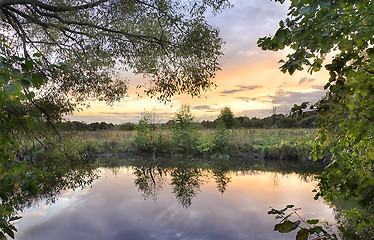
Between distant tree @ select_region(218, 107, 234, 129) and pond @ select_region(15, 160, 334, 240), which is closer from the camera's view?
pond @ select_region(15, 160, 334, 240)

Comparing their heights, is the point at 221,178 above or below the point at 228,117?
below

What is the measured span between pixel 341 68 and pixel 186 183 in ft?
30.1

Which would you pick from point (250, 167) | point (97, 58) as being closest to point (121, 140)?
point (250, 167)

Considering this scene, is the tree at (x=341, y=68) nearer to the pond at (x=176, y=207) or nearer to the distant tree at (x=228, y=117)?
the pond at (x=176, y=207)

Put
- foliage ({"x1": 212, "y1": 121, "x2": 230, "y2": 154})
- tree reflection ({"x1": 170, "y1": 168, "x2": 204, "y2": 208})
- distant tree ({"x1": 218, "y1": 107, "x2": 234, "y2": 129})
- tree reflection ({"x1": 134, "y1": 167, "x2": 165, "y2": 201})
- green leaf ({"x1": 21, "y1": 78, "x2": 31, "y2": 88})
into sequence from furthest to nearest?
distant tree ({"x1": 218, "y1": 107, "x2": 234, "y2": 129}) → foliage ({"x1": 212, "y1": 121, "x2": 230, "y2": 154}) → tree reflection ({"x1": 134, "y1": 167, "x2": 165, "y2": 201}) → tree reflection ({"x1": 170, "y1": 168, "x2": 204, "y2": 208}) → green leaf ({"x1": 21, "y1": 78, "x2": 31, "y2": 88})

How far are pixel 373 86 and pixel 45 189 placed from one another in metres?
9.95

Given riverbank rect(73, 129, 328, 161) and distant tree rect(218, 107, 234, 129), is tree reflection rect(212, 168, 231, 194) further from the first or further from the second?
distant tree rect(218, 107, 234, 129)

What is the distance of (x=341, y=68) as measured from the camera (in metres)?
1.73

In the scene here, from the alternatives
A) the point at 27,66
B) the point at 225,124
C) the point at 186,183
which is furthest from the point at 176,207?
the point at 225,124

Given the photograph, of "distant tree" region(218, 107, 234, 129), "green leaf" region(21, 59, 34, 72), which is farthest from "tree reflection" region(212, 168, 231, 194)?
"distant tree" region(218, 107, 234, 129)

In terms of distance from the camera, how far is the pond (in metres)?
6.48

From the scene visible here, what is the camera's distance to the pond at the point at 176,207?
6.48 metres

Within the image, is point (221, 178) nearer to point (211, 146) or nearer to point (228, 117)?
point (211, 146)

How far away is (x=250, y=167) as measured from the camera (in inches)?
520
